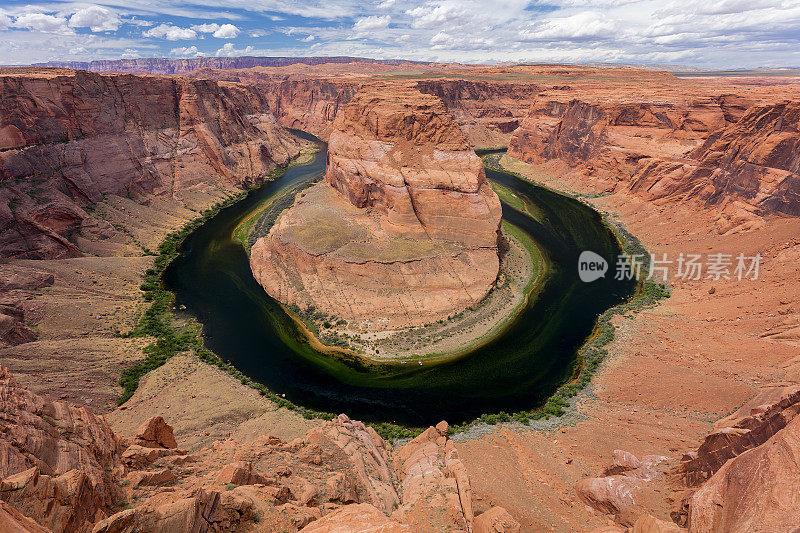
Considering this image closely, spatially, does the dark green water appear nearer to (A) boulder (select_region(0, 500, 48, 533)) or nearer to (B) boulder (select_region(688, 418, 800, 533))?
(B) boulder (select_region(688, 418, 800, 533))

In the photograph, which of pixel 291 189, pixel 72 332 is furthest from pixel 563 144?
pixel 72 332

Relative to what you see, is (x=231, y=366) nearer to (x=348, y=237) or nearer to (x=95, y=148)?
(x=348, y=237)

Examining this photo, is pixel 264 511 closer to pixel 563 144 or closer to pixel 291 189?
pixel 291 189

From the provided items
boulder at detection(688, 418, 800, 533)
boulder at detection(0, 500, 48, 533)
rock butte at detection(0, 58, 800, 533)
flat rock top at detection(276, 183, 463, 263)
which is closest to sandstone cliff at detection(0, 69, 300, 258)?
rock butte at detection(0, 58, 800, 533)

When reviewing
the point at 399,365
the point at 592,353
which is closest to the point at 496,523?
the point at 399,365

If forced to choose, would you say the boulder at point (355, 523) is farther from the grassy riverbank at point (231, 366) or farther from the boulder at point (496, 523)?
the grassy riverbank at point (231, 366)

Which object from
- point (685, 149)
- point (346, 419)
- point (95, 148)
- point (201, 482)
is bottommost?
point (346, 419)
